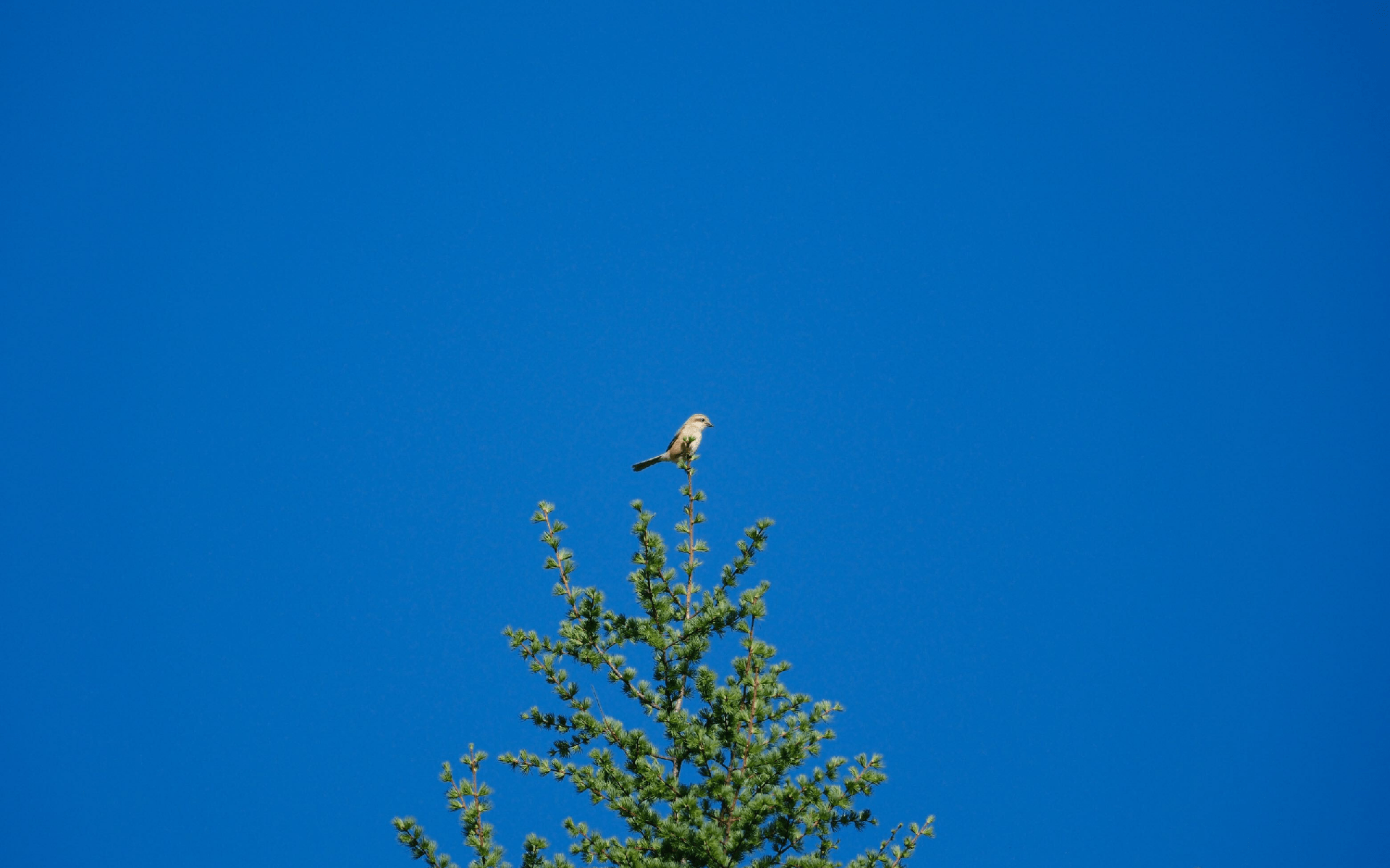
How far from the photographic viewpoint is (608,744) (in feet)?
23.9

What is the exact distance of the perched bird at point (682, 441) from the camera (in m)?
11.8

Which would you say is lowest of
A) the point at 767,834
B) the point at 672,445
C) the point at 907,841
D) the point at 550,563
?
the point at 907,841

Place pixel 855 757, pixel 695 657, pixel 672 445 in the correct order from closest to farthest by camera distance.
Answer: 1. pixel 855 757
2. pixel 695 657
3. pixel 672 445

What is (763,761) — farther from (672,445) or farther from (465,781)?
(672,445)

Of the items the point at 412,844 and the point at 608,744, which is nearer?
the point at 412,844

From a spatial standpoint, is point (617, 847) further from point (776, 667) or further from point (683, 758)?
point (776, 667)

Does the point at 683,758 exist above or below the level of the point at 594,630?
below

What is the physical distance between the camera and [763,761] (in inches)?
268

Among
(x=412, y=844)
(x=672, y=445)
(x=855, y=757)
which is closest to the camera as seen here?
(x=412, y=844)

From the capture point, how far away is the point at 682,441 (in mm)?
11766

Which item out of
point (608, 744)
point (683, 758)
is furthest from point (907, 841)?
point (608, 744)

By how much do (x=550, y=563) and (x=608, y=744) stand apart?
1.48 m

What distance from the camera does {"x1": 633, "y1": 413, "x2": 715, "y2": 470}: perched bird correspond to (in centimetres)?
1177

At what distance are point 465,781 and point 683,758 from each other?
5.40ft
